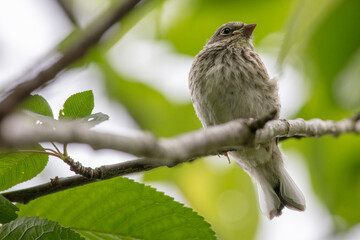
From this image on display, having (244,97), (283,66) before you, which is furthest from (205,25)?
(283,66)

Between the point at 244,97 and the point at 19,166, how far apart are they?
6.81ft

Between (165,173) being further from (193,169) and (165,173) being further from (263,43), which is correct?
(263,43)

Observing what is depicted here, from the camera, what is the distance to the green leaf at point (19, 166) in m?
2.07

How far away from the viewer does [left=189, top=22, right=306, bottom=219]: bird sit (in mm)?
3795

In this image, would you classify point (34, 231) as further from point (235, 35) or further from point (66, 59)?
point (235, 35)

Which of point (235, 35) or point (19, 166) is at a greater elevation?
point (235, 35)

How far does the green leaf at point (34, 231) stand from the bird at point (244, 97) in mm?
1794

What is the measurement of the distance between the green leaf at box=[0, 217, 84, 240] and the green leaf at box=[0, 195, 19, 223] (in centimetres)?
3

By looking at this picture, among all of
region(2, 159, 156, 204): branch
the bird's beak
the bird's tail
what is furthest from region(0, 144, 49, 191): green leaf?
the bird's beak

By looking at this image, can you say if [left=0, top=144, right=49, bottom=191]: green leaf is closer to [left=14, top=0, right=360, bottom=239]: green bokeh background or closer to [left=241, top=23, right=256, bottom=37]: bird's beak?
[left=14, top=0, right=360, bottom=239]: green bokeh background

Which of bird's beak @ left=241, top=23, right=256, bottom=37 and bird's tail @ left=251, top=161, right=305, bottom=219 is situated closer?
bird's tail @ left=251, top=161, right=305, bottom=219

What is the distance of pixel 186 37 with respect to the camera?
3.24 meters

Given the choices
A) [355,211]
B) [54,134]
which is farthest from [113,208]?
[355,211]

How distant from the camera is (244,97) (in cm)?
377
